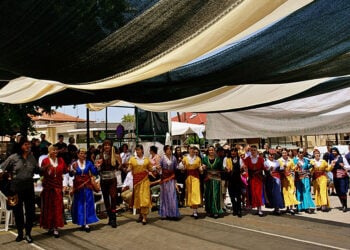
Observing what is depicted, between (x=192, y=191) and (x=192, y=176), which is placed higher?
(x=192, y=176)

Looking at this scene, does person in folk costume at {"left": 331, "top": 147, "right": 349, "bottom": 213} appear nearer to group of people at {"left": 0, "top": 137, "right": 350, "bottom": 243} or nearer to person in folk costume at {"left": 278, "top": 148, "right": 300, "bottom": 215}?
group of people at {"left": 0, "top": 137, "right": 350, "bottom": 243}

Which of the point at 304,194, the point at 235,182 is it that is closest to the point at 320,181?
the point at 304,194

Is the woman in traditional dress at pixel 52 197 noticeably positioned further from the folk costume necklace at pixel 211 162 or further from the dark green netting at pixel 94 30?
the folk costume necklace at pixel 211 162

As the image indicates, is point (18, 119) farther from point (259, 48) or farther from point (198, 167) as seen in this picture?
point (259, 48)

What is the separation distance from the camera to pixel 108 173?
6.72m

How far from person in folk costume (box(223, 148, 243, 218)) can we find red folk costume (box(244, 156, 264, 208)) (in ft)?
0.69

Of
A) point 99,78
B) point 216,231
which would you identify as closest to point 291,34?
point 99,78

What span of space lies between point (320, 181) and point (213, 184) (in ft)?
7.86

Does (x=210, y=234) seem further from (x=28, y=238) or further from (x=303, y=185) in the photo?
(x=303, y=185)

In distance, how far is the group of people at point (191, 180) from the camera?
6.05 metres

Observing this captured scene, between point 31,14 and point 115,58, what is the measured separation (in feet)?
3.05

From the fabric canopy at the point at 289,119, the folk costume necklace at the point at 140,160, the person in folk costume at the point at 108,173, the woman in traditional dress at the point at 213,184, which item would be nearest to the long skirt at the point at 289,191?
the woman in traditional dress at the point at 213,184

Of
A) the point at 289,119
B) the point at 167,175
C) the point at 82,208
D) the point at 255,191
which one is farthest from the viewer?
the point at 255,191

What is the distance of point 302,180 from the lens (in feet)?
25.9
